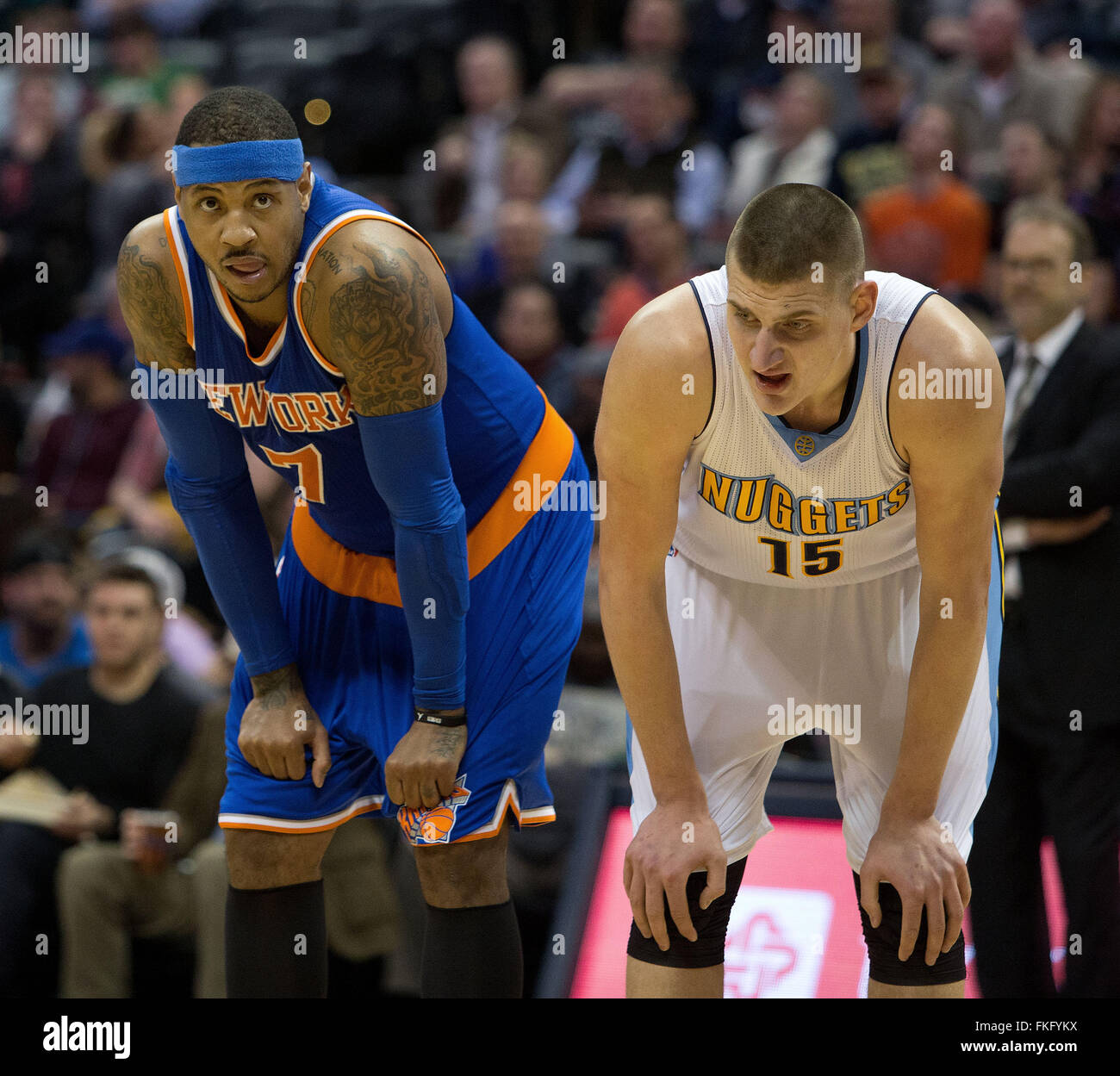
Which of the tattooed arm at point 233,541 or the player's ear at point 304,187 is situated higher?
the player's ear at point 304,187

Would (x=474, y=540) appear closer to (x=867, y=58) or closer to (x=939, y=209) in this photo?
(x=939, y=209)

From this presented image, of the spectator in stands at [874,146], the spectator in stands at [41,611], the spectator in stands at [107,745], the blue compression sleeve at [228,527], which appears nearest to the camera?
the blue compression sleeve at [228,527]

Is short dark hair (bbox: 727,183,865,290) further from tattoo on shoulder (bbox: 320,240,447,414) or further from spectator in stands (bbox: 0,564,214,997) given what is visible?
spectator in stands (bbox: 0,564,214,997)

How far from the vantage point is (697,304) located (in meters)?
2.58

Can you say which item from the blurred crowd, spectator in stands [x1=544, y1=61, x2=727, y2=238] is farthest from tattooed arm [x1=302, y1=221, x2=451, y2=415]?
spectator in stands [x1=544, y1=61, x2=727, y2=238]

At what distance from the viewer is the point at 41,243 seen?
27.5 ft

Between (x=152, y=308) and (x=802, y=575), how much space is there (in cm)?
129

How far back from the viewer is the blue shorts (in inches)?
113

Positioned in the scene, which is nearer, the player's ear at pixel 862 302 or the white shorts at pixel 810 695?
the player's ear at pixel 862 302

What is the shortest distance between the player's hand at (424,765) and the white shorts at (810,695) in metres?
0.35

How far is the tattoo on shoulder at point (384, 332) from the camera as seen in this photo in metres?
2.60

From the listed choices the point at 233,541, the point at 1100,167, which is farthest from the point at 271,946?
the point at 1100,167

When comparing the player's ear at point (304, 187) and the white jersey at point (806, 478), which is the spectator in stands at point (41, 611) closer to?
the player's ear at point (304, 187)

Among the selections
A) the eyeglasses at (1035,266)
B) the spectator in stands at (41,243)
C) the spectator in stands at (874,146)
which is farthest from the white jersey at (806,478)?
the spectator in stands at (41,243)
